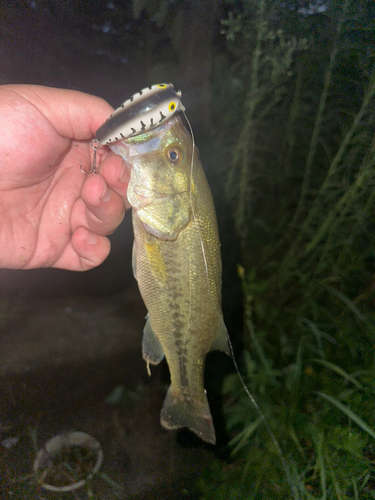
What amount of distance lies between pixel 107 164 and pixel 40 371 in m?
1.63

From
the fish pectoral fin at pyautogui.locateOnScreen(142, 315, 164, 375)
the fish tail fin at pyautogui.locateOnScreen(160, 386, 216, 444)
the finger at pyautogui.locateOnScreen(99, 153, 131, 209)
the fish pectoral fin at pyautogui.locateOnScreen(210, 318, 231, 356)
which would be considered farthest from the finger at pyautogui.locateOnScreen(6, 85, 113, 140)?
the fish tail fin at pyautogui.locateOnScreen(160, 386, 216, 444)

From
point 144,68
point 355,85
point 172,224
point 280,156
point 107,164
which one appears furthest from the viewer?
point 280,156

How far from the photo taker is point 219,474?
1979 mm

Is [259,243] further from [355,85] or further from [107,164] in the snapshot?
[107,164]

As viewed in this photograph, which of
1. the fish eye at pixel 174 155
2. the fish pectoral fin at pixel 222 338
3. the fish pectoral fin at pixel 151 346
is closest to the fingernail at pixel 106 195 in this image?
the fish eye at pixel 174 155

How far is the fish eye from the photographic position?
1.00m

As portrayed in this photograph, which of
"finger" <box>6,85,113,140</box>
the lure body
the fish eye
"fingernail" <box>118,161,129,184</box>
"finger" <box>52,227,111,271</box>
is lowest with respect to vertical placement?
"finger" <box>52,227,111,271</box>

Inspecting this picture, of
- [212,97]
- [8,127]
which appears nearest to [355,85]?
[212,97]

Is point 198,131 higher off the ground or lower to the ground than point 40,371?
higher

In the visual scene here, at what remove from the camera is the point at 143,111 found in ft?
2.42

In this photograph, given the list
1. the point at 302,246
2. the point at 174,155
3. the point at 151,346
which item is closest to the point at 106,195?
the point at 174,155

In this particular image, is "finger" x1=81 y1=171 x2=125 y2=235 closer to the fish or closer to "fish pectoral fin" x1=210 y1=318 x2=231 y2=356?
the fish

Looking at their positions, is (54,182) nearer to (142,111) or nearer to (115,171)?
(115,171)

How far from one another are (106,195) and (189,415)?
1.31m
